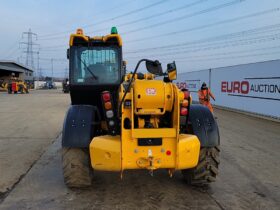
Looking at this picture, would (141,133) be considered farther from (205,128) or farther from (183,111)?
(205,128)

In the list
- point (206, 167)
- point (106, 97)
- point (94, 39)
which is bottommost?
point (206, 167)

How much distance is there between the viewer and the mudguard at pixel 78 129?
17.4 feet

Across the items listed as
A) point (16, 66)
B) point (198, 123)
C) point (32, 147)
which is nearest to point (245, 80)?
point (32, 147)

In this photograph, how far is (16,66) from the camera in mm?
74125

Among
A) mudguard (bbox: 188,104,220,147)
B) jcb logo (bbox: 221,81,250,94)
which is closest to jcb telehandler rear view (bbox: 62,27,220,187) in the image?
mudguard (bbox: 188,104,220,147)

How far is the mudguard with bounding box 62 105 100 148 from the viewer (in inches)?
209

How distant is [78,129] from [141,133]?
3.40ft

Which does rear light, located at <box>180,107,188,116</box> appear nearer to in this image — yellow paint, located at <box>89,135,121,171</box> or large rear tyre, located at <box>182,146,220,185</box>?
large rear tyre, located at <box>182,146,220,185</box>

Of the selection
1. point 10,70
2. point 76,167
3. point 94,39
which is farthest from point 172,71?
point 10,70

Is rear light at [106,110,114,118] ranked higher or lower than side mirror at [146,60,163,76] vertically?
lower

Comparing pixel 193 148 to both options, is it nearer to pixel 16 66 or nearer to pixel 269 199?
pixel 269 199

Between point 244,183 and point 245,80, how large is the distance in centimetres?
1322

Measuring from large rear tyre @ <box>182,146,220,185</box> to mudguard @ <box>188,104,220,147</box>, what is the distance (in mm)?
142

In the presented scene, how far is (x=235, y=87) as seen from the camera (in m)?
19.8
